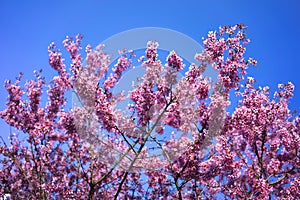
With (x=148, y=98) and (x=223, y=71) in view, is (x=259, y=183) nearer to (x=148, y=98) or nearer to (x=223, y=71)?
(x=223, y=71)

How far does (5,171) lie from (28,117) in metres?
2.19

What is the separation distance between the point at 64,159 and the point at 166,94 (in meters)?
4.56

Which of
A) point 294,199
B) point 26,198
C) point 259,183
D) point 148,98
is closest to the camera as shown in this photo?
point 148,98

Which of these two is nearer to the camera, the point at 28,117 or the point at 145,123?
the point at 145,123

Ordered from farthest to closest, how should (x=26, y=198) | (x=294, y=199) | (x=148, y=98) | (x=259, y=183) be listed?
(x=294, y=199)
(x=26, y=198)
(x=259, y=183)
(x=148, y=98)

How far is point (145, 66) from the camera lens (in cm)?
781

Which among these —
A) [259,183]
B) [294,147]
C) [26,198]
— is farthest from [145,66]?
[294,147]

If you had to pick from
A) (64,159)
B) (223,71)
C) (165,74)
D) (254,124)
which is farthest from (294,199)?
(64,159)

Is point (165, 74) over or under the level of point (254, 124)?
under

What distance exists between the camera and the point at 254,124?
10.3 metres

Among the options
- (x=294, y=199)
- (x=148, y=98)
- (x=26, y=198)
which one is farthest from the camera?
(x=294, y=199)

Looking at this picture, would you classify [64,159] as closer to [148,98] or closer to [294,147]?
[148,98]

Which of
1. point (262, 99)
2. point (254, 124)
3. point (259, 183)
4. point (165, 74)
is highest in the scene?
point (262, 99)

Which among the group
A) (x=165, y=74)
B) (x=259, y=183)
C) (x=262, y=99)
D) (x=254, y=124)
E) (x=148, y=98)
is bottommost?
(x=259, y=183)
